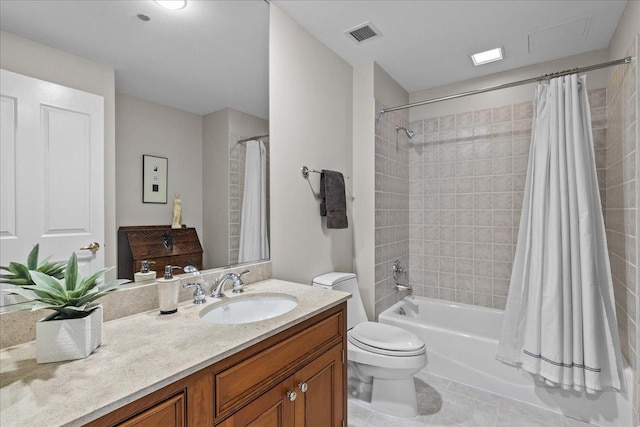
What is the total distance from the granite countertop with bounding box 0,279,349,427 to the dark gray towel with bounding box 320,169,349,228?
1.02 meters

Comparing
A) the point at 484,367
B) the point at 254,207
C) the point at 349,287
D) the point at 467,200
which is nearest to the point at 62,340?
the point at 254,207

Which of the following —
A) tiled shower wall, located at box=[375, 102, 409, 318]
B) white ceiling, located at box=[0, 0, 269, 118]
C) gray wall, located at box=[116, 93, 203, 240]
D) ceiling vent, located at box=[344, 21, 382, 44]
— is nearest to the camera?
white ceiling, located at box=[0, 0, 269, 118]

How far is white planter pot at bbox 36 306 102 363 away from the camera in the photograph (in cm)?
77

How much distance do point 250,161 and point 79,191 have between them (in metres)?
0.80

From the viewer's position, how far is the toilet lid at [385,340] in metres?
1.78

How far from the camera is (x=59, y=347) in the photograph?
771 mm

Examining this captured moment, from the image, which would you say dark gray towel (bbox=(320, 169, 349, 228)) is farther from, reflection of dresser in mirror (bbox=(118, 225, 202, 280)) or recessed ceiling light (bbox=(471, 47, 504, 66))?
recessed ceiling light (bbox=(471, 47, 504, 66))

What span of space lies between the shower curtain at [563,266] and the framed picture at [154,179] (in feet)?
7.07

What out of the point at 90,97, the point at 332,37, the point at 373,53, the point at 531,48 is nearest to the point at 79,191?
the point at 90,97

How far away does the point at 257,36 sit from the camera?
66.9 inches

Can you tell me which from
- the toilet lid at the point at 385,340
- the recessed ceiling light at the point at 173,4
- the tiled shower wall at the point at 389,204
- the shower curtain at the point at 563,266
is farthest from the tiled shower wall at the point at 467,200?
the recessed ceiling light at the point at 173,4

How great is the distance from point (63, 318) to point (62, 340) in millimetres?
57

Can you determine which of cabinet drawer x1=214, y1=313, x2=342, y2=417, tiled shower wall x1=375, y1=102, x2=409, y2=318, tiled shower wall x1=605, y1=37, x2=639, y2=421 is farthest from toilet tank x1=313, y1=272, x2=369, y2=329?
tiled shower wall x1=605, y1=37, x2=639, y2=421

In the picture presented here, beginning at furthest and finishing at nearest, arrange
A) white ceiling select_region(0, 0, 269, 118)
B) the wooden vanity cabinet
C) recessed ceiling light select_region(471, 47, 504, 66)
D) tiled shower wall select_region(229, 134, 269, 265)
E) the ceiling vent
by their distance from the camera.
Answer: recessed ceiling light select_region(471, 47, 504, 66) < the ceiling vent < tiled shower wall select_region(229, 134, 269, 265) < white ceiling select_region(0, 0, 269, 118) < the wooden vanity cabinet
